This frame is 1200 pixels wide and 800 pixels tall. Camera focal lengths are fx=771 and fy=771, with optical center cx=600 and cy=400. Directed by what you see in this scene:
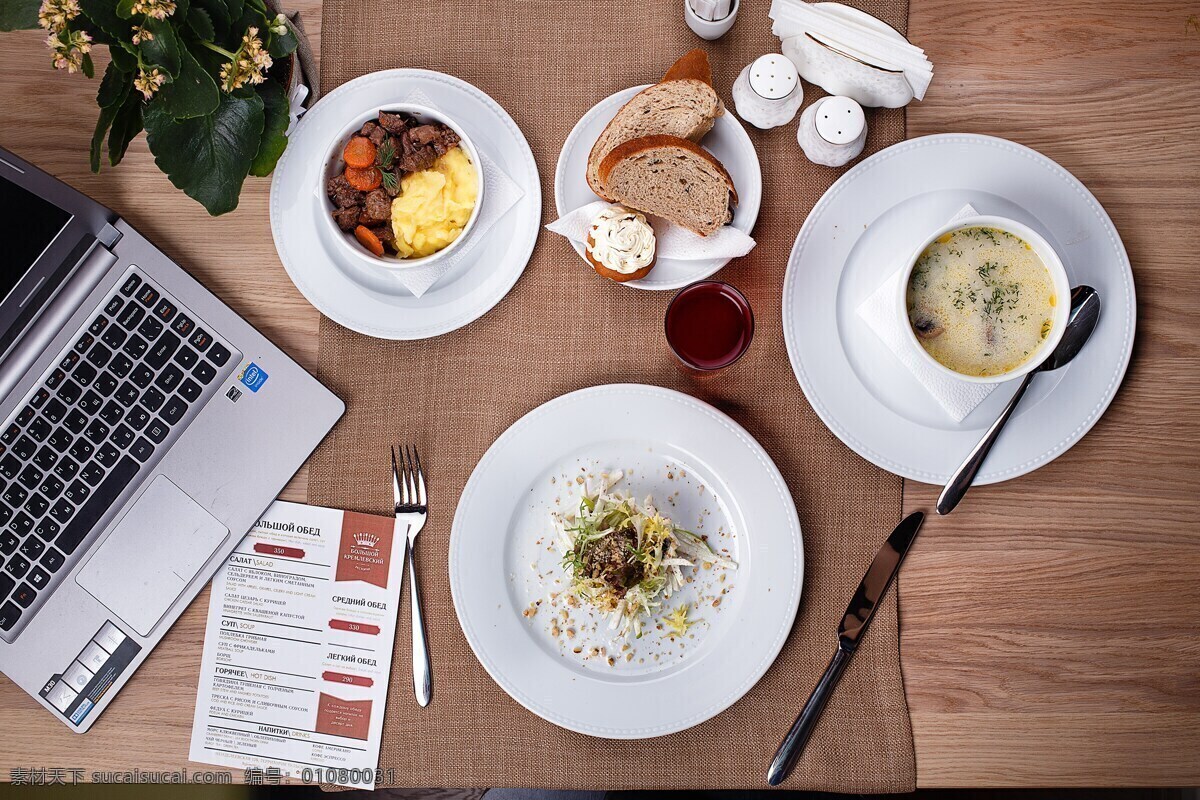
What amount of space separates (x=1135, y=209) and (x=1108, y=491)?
541 millimetres

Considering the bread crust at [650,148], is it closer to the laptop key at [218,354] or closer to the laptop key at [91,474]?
the laptop key at [218,354]

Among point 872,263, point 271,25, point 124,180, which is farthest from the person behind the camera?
point 124,180

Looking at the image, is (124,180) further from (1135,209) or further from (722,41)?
(1135,209)

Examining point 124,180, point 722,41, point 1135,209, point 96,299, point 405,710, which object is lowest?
point 405,710

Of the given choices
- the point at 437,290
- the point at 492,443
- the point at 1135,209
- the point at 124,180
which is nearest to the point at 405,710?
the point at 492,443

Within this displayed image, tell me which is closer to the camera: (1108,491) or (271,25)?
(271,25)

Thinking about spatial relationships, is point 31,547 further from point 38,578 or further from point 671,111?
point 671,111

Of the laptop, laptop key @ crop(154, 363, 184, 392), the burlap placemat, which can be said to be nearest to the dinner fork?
the burlap placemat

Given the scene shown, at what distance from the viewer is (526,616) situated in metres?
1.50

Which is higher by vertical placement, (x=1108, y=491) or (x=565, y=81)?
(x=565, y=81)

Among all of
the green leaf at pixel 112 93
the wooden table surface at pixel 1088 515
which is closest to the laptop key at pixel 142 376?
the green leaf at pixel 112 93

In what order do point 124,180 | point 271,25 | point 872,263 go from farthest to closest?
1. point 124,180
2. point 872,263
3. point 271,25

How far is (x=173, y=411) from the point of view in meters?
1.50

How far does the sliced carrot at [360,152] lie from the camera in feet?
4.52
